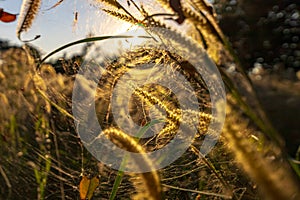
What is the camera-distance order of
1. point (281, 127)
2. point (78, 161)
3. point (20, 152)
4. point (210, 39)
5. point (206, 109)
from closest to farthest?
point (210, 39) < point (206, 109) < point (78, 161) < point (20, 152) < point (281, 127)

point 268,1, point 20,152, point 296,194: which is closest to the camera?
point 296,194

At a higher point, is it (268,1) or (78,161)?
(268,1)

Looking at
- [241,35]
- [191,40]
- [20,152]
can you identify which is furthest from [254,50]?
[191,40]

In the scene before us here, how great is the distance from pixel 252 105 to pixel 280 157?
0.07m

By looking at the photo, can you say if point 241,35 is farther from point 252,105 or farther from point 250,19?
point 252,105

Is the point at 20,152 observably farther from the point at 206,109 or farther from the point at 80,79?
the point at 206,109

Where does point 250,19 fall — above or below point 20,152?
above

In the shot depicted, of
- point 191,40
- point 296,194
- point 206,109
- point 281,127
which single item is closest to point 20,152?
point 206,109

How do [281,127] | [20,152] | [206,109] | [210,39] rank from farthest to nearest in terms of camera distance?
[281,127] < [20,152] < [206,109] < [210,39]

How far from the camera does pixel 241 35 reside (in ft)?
21.8

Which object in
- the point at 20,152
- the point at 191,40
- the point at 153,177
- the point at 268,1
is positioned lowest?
the point at 20,152

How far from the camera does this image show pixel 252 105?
1.70ft

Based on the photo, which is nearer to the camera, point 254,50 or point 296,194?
point 296,194

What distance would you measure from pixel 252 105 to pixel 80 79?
516mm
